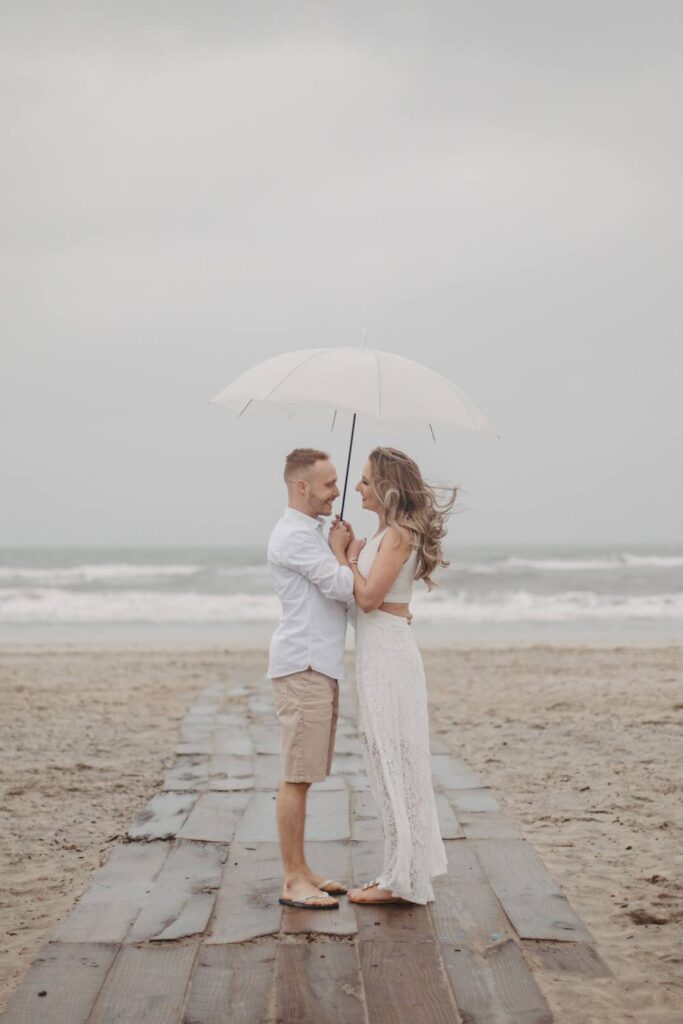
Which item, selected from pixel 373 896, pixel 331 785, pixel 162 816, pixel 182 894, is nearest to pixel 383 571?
pixel 373 896

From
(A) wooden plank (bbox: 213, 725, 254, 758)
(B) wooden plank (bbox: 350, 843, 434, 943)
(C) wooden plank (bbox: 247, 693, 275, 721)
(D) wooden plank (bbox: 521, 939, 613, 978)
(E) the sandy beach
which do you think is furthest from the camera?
(C) wooden plank (bbox: 247, 693, 275, 721)

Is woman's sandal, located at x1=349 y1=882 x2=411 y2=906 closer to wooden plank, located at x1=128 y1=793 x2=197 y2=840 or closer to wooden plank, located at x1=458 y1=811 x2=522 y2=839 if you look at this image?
wooden plank, located at x1=458 y1=811 x2=522 y2=839

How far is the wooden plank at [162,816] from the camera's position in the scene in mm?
4613

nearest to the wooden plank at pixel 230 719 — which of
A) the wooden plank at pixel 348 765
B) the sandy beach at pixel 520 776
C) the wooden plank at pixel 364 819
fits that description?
the sandy beach at pixel 520 776

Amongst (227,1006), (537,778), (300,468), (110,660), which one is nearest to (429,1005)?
(227,1006)

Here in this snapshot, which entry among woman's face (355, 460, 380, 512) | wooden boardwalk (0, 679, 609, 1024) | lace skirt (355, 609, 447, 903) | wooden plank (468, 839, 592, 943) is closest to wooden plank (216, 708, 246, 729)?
wooden boardwalk (0, 679, 609, 1024)

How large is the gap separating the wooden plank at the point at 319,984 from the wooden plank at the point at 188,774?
243cm

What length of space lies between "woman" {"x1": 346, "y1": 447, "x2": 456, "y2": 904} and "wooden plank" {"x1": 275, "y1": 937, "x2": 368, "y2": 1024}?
46cm

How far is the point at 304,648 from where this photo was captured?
3619mm

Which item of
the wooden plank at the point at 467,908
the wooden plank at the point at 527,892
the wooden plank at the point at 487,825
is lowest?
the wooden plank at the point at 467,908

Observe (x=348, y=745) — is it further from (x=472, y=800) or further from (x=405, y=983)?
(x=405, y=983)

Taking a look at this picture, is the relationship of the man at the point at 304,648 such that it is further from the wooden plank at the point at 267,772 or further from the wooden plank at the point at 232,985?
the wooden plank at the point at 267,772

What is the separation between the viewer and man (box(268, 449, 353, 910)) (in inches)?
141

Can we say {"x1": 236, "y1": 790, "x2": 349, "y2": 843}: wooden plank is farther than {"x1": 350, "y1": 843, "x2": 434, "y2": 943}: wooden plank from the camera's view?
Yes
